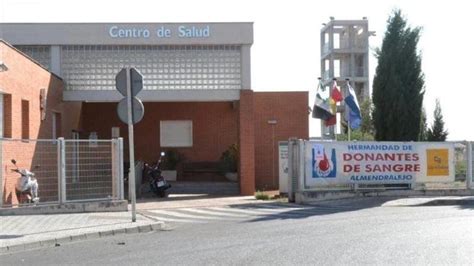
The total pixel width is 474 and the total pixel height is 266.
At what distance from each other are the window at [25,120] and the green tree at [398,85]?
14734 millimetres

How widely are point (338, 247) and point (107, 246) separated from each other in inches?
146

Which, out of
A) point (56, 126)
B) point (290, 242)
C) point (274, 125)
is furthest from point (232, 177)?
point (290, 242)

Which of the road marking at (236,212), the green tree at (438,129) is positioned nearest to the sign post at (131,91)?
the road marking at (236,212)

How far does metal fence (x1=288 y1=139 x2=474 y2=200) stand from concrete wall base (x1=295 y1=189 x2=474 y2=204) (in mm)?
120

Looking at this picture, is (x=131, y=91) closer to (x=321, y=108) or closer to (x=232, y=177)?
(x=321, y=108)

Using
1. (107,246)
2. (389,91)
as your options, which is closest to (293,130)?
(389,91)

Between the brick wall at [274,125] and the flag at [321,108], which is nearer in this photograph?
the flag at [321,108]

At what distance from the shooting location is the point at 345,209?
55.4 feet

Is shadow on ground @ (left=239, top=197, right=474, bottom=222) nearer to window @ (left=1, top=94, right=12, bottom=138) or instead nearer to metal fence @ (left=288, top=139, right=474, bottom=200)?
metal fence @ (left=288, top=139, right=474, bottom=200)

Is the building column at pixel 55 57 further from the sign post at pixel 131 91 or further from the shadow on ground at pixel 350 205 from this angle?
the sign post at pixel 131 91

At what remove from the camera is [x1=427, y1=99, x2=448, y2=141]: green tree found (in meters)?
38.9

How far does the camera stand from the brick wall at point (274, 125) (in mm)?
27141

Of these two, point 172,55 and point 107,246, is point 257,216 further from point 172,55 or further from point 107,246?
point 172,55

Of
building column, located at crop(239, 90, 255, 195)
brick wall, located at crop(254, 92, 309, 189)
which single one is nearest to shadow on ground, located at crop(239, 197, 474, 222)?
building column, located at crop(239, 90, 255, 195)
